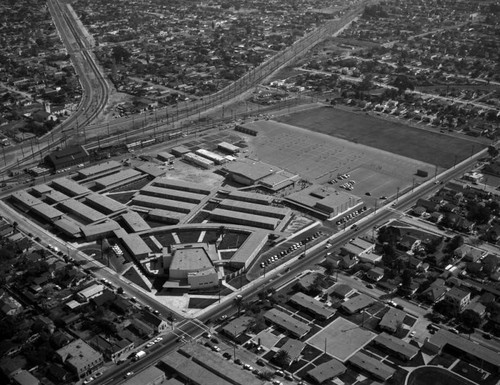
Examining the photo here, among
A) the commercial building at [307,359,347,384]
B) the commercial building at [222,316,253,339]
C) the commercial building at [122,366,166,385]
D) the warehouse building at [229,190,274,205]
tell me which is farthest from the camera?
the warehouse building at [229,190,274,205]

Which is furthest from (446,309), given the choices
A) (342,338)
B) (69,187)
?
(69,187)

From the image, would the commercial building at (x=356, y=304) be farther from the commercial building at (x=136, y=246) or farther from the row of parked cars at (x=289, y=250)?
the commercial building at (x=136, y=246)

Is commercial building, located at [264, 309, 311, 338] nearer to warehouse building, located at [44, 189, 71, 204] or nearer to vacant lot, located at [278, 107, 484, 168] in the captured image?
warehouse building, located at [44, 189, 71, 204]

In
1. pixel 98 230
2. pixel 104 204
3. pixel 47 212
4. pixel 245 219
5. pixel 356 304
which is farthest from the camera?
pixel 104 204

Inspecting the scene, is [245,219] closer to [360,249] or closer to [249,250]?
[249,250]

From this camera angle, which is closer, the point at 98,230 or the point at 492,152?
the point at 98,230

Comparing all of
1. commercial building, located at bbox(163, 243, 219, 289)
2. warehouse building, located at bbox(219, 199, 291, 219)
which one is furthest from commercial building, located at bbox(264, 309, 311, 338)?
warehouse building, located at bbox(219, 199, 291, 219)
